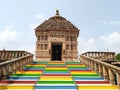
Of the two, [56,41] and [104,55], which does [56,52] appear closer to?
[56,41]

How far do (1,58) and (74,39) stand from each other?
38.5 feet

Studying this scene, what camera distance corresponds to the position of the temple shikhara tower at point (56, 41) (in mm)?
26078

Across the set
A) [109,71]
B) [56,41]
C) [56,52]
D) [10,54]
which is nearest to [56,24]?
[56,41]

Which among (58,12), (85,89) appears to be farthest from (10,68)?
(58,12)

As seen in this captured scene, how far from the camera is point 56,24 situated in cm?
2823

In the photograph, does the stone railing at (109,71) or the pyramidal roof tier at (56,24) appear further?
the pyramidal roof tier at (56,24)

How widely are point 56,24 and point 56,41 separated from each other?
11.2 ft

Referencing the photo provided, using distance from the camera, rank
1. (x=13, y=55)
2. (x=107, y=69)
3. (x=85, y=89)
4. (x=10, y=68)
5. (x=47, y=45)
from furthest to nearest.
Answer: (x=47, y=45), (x=13, y=55), (x=10, y=68), (x=107, y=69), (x=85, y=89)

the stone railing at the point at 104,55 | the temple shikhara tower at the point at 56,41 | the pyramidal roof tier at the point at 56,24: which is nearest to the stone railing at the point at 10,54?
the temple shikhara tower at the point at 56,41

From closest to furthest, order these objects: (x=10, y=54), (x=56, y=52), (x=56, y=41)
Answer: (x=10, y=54)
(x=56, y=41)
(x=56, y=52)

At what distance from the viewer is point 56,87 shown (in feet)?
25.0

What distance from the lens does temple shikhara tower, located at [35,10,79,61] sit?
85.6 ft

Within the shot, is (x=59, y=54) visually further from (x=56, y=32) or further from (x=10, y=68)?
(x=10, y=68)

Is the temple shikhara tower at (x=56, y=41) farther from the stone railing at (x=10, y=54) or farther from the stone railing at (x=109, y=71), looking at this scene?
the stone railing at (x=109, y=71)
